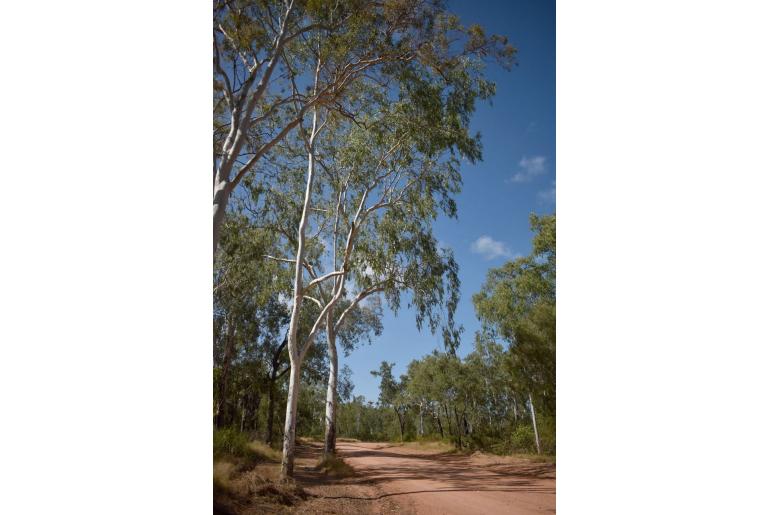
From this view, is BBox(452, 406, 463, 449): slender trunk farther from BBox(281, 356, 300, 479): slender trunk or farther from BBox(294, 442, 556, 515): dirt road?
BBox(281, 356, 300, 479): slender trunk

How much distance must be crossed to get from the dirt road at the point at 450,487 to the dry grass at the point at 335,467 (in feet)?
0.23

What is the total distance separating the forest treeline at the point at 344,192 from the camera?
281 cm

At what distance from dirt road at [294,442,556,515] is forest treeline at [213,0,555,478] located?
52 cm

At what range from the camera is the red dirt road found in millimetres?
2532

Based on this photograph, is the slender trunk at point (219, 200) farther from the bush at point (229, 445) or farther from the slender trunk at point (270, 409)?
the slender trunk at point (270, 409)

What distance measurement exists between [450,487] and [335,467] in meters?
1.11

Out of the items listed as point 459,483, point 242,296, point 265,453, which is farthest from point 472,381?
point 242,296

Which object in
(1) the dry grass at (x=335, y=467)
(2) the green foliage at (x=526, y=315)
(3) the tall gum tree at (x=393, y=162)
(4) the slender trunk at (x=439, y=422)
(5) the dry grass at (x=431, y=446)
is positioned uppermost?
(3) the tall gum tree at (x=393, y=162)

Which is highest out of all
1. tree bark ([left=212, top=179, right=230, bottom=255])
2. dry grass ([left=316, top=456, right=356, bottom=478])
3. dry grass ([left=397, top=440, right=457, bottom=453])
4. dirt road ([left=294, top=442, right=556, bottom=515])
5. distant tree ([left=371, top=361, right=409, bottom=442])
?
tree bark ([left=212, top=179, right=230, bottom=255])

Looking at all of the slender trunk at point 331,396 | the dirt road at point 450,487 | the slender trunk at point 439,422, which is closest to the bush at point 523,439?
the dirt road at point 450,487

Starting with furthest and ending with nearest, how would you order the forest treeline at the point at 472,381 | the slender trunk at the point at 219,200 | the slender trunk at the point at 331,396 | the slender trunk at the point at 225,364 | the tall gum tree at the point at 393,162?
the slender trunk at the point at 225,364, the slender trunk at the point at 331,396, the forest treeline at the point at 472,381, the tall gum tree at the point at 393,162, the slender trunk at the point at 219,200

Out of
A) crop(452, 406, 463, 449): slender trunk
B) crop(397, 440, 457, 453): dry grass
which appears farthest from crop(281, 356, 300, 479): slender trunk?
crop(452, 406, 463, 449): slender trunk

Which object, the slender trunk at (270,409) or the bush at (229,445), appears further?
the slender trunk at (270,409)

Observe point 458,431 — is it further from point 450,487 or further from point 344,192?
point 344,192
